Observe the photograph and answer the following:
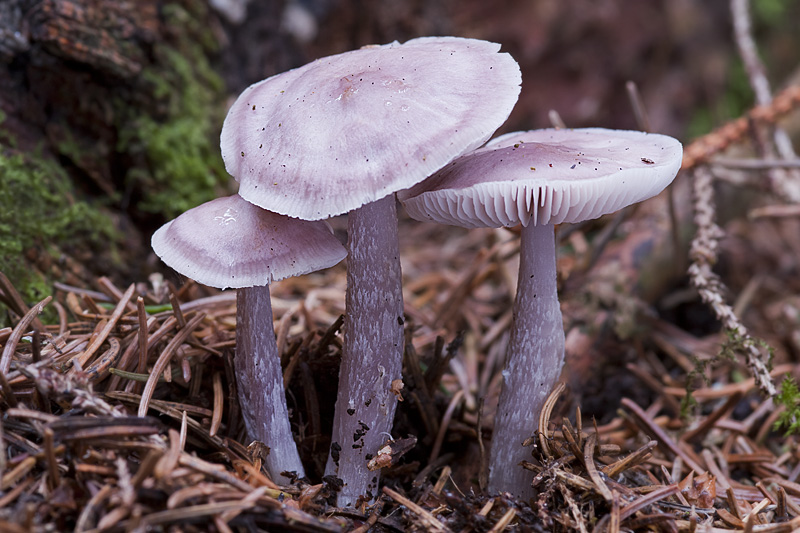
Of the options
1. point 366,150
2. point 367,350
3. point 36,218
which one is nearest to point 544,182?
point 366,150

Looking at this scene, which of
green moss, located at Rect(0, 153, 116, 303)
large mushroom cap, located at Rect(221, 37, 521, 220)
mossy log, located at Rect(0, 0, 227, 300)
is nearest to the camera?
large mushroom cap, located at Rect(221, 37, 521, 220)

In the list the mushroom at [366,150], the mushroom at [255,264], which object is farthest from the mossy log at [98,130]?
the mushroom at [366,150]

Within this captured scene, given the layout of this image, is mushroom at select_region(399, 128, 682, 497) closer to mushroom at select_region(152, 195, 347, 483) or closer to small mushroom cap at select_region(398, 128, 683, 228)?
small mushroom cap at select_region(398, 128, 683, 228)

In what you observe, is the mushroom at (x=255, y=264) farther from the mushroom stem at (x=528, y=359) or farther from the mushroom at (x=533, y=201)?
the mushroom stem at (x=528, y=359)

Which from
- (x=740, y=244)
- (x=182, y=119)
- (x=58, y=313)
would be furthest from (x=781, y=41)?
(x=58, y=313)

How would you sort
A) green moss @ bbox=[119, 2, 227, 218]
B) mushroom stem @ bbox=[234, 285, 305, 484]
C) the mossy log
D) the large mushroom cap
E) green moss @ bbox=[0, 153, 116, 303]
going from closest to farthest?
the large mushroom cap < mushroom stem @ bbox=[234, 285, 305, 484] < green moss @ bbox=[0, 153, 116, 303] < the mossy log < green moss @ bbox=[119, 2, 227, 218]

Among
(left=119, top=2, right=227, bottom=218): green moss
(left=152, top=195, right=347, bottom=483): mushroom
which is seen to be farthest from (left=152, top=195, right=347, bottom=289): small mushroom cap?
(left=119, top=2, right=227, bottom=218): green moss
